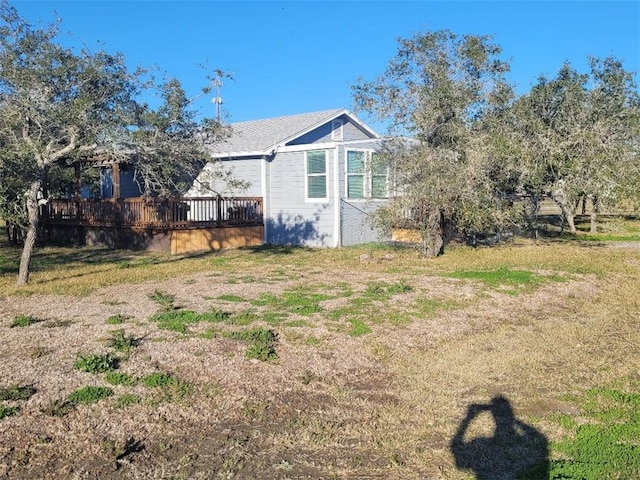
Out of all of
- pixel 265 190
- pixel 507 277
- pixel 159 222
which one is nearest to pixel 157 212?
pixel 159 222

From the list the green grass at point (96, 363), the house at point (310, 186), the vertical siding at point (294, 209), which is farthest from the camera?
the vertical siding at point (294, 209)

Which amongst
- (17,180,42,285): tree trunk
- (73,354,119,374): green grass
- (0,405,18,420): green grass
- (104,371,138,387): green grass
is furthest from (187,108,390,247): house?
(0,405,18,420): green grass

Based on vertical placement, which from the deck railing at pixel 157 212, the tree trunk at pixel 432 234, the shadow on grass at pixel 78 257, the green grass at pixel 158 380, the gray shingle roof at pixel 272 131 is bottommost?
the green grass at pixel 158 380

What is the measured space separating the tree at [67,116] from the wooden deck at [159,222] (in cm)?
514

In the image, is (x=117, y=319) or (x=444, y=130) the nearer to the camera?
(x=117, y=319)

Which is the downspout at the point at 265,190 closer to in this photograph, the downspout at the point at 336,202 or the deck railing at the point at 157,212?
the deck railing at the point at 157,212

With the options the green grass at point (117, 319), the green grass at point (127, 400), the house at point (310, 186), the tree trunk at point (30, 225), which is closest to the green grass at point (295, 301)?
the green grass at point (117, 319)

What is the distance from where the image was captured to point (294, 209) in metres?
17.2

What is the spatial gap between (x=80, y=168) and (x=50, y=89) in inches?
340

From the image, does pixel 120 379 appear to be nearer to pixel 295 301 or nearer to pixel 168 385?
pixel 168 385

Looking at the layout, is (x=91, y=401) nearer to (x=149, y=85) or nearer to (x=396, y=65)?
(x=149, y=85)

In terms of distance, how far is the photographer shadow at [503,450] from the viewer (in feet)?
11.9

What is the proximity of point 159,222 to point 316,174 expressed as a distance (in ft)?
15.0

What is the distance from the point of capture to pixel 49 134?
30.3 ft
